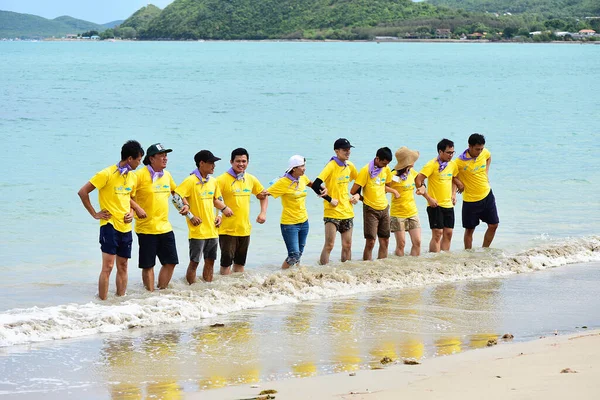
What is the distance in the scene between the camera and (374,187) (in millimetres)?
11148

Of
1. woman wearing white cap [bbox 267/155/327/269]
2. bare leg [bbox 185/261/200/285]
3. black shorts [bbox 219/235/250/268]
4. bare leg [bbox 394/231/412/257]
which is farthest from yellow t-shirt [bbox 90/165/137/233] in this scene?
bare leg [bbox 394/231/412/257]

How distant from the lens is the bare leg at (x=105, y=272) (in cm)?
920

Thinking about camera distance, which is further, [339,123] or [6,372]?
[339,123]

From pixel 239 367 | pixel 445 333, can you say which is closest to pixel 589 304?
pixel 445 333

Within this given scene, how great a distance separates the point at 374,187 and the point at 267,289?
2.13m

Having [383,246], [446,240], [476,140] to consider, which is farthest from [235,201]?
[476,140]

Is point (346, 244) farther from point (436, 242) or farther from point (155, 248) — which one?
point (155, 248)

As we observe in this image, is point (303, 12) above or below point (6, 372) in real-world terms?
above

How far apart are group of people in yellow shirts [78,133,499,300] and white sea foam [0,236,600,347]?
33 cm

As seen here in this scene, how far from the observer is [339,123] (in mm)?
35594

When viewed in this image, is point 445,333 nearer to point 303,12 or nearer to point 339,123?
point 339,123

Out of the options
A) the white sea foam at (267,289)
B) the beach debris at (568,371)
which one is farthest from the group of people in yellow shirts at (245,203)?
the beach debris at (568,371)

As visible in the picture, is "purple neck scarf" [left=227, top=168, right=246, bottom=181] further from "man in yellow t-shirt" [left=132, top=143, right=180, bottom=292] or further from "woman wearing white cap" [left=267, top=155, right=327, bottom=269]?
"man in yellow t-shirt" [left=132, top=143, right=180, bottom=292]

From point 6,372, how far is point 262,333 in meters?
2.36
